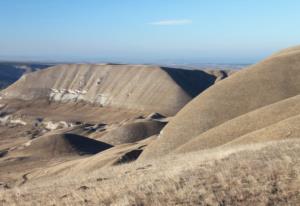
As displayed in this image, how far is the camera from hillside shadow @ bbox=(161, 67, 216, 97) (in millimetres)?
146000

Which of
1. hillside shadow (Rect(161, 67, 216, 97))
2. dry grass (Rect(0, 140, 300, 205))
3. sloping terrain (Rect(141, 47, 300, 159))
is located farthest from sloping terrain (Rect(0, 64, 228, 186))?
dry grass (Rect(0, 140, 300, 205))

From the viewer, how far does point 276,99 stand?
5091 cm

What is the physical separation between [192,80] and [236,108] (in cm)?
10606

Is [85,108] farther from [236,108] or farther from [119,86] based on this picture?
[236,108]

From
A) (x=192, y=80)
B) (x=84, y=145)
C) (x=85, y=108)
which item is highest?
(x=84, y=145)

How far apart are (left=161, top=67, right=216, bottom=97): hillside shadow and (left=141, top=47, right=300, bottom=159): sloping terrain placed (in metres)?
80.9

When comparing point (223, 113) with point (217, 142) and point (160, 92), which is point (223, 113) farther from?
point (160, 92)

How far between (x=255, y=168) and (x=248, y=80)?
42808mm

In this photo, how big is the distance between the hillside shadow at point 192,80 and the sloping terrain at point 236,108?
80.9 meters

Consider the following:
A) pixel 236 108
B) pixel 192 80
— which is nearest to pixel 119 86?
pixel 192 80

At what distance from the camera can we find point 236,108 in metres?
51.0

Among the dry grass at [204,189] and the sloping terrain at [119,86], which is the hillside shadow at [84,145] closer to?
the sloping terrain at [119,86]

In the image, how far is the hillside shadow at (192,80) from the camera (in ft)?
479

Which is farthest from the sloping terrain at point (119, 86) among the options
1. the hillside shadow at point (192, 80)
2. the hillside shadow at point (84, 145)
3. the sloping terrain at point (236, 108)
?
the sloping terrain at point (236, 108)
